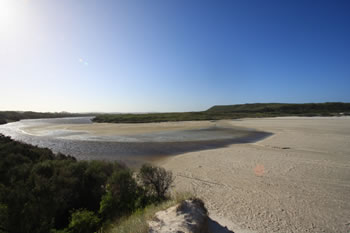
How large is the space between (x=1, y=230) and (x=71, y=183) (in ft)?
9.87

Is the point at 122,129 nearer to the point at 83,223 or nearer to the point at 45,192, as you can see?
the point at 45,192

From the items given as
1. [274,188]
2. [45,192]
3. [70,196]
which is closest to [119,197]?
[70,196]

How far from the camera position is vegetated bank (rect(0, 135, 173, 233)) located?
367cm

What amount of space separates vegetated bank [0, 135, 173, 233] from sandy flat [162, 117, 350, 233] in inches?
103

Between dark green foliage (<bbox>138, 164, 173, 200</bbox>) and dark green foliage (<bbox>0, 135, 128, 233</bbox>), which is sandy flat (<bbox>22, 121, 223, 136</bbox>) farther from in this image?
dark green foliage (<bbox>138, 164, 173, 200</bbox>)

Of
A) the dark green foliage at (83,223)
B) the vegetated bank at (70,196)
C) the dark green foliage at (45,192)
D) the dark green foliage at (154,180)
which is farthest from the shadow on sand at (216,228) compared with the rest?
the dark green foliage at (45,192)

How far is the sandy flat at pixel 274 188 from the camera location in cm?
546

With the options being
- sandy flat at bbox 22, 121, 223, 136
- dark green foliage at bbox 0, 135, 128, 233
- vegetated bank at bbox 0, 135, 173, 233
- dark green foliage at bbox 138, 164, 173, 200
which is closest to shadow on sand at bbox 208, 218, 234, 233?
vegetated bank at bbox 0, 135, 173, 233

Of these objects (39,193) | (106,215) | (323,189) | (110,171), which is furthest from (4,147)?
(323,189)

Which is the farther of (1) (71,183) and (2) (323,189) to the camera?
(2) (323,189)

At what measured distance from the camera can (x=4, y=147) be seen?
10203 millimetres

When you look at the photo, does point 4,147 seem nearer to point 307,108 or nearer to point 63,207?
point 63,207

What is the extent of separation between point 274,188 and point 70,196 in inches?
343

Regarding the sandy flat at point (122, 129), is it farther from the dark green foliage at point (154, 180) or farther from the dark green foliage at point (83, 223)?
the dark green foliage at point (83, 223)
